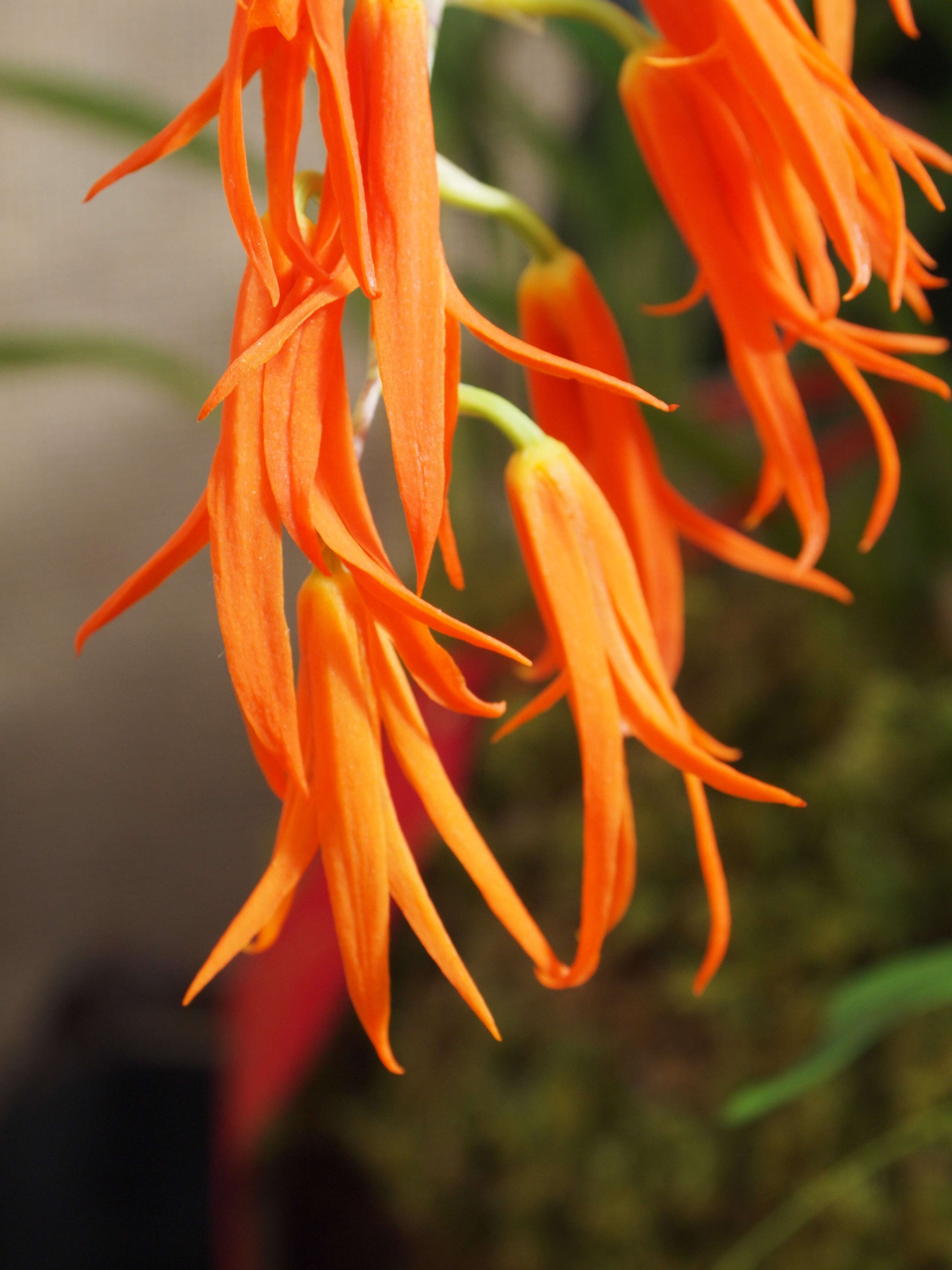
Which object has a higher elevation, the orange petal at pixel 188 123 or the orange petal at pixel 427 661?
the orange petal at pixel 188 123

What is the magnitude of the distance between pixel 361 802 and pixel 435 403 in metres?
0.07

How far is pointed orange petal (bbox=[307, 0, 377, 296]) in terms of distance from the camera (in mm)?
146

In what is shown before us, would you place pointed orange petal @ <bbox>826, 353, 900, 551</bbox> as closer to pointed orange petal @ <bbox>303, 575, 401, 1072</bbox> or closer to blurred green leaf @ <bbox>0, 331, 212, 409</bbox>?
pointed orange petal @ <bbox>303, 575, 401, 1072</bbox>

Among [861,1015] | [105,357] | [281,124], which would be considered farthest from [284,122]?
[105,357]

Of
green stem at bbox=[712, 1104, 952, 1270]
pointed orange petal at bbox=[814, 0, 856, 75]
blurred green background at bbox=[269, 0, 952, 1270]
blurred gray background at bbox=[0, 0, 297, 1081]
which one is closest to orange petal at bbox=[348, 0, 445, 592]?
pointed orange petal at bbox=[814, 0, 856, 75]

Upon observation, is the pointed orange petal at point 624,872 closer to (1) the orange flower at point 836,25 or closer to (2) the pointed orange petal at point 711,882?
(2) the pointed orange petal at point 711,882

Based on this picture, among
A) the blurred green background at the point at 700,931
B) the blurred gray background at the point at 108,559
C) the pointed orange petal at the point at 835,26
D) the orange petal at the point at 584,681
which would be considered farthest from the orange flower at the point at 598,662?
the blurred gray background at the point at 108,559

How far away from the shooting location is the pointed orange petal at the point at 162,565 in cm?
17

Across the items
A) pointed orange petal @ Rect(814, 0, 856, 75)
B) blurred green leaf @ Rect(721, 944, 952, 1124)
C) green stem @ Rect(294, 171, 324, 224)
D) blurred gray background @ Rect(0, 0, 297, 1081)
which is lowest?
blurred gray background @ Rect(0, 0, 297, 1081)

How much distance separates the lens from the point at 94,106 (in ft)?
1.41

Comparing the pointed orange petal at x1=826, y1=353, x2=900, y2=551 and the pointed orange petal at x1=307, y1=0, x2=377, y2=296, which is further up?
the pointed orange petal at x1=307, y1=0, x2=377, y2=296

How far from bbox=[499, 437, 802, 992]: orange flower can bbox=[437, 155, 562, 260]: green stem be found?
0.22 feet

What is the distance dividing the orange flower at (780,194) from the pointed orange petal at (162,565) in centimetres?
12

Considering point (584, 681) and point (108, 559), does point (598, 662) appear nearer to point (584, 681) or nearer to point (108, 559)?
point (584, 681)
